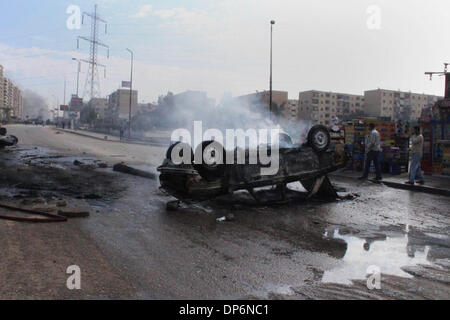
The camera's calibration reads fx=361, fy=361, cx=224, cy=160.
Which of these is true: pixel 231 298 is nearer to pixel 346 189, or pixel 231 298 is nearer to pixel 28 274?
pixel 28 274

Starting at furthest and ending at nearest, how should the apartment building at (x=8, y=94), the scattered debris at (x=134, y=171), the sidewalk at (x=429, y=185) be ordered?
the apartment building at (x=8, y=94)
the scattered debris at (x=134, y=171)
the sidewalk at (x=429, y=185)

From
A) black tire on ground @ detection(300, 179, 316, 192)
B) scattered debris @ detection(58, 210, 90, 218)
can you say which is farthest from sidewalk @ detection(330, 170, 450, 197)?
scattered debris @ detection(58, 210, 90, 218)

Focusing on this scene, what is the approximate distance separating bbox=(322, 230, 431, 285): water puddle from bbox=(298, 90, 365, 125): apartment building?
115 m

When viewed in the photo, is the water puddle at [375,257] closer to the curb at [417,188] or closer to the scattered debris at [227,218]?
the scattered debris at [227,218]

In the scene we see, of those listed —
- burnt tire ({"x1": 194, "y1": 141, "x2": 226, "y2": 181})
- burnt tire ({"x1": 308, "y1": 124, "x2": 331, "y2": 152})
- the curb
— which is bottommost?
the curb

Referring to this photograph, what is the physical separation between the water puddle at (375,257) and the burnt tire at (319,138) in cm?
300

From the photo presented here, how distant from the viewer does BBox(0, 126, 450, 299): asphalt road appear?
323 cm

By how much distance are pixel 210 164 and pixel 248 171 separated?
82 centimetres

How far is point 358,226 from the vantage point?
5.78 m

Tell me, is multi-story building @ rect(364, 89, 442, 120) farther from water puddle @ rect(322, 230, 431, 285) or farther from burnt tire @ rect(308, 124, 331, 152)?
water puddle @ rect(322, 230, 431, 285)

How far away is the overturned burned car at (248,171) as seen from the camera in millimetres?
6633

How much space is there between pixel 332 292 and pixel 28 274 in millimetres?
2810

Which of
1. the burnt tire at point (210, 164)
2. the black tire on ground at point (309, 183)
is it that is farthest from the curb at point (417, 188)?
the burnt tire at point (210, 164)
